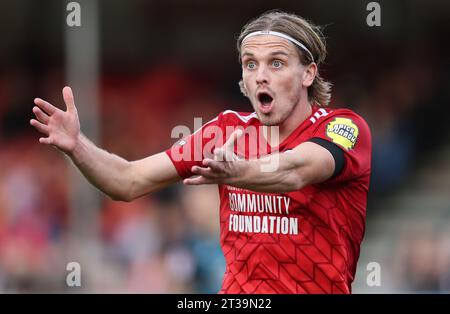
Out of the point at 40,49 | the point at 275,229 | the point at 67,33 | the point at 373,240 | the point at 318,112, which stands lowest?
the point at 275,229

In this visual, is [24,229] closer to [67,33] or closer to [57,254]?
[57,254]

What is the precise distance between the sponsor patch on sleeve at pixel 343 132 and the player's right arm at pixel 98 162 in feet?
3.58

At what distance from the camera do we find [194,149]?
6312 mm

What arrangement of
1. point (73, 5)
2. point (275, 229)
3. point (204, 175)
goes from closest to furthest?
point (204, 175), point (275, 229), point (73, 5)

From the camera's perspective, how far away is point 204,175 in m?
5.16

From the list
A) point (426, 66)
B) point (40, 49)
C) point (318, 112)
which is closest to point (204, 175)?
point (318, 112)

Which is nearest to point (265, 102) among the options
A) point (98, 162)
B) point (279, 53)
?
point (279, 53)

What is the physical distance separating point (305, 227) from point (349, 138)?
633 mm

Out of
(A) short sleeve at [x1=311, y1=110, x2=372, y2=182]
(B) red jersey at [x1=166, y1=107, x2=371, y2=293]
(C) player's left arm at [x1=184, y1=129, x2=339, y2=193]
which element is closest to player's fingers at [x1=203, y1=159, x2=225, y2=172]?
(C) player's left arm at [x1=184, y1=129, x2=339, y2=193]

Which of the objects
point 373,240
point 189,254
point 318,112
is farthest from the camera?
point 373,240

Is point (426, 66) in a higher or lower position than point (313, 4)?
lower

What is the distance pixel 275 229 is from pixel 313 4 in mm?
9039

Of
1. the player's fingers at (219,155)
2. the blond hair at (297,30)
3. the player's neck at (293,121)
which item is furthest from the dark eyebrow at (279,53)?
the player's fingers at (219,155)

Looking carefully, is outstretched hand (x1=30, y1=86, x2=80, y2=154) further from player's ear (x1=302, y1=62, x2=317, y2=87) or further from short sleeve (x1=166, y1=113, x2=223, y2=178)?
player's ear (x1=302, y1=62, x2=317, y2=87)
